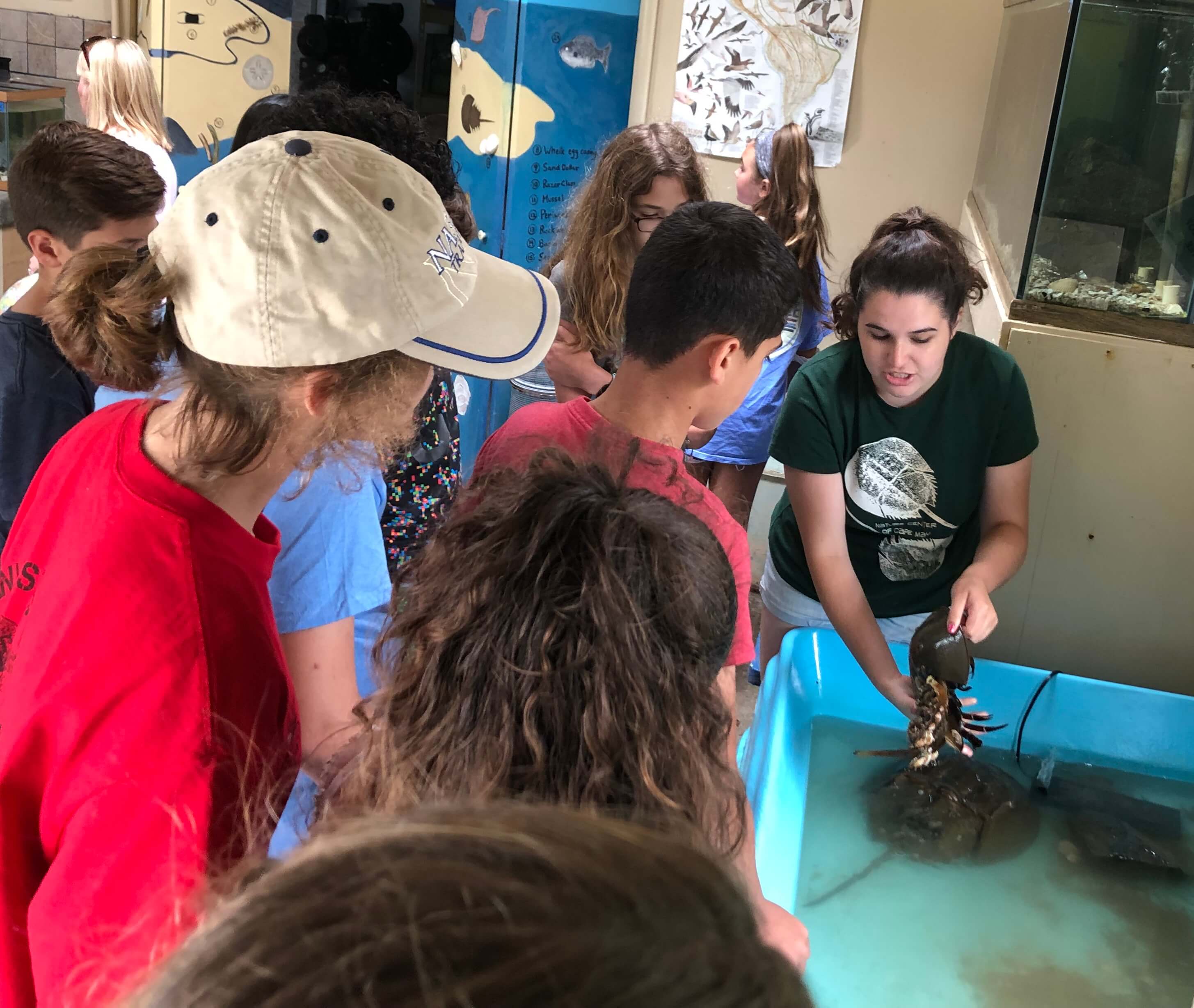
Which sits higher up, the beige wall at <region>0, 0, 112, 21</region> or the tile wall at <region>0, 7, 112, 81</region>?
the beige wall at <region>0, 0, 112, 21</region>

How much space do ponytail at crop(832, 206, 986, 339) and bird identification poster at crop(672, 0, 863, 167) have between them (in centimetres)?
199

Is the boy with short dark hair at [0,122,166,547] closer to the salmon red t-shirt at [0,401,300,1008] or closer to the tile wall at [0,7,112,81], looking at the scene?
the salmon red t-shirt at [0,401,300,1008]

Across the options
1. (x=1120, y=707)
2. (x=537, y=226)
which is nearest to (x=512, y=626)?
(x=1120, y=707)

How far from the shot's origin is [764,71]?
12.9 ft

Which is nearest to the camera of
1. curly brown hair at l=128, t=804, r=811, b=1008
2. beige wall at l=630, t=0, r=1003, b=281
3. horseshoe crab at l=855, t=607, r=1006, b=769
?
curly brown hair at l=128, t=804, r=811, b=1008

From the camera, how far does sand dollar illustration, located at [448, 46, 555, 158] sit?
145 inches

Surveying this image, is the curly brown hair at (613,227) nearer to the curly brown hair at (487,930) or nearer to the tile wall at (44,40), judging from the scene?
the curly brown hair at (487,930)

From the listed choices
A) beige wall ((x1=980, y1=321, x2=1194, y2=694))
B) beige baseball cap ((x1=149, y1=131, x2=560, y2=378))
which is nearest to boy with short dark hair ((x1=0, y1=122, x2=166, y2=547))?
beige baseball cap ((x1=149, y1=131, x2=560, y2=378))

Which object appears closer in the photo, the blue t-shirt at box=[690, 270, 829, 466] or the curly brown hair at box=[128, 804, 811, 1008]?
the curly brown hair at box=[128, 804, 811, 1008]

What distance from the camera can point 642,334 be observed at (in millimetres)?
1492

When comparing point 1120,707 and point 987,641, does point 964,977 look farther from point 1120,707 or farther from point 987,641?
point 987,641

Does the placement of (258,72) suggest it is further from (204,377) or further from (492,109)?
(204,377)

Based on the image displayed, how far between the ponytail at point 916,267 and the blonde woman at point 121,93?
2.30 metres

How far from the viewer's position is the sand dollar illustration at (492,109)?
12.1 ft
